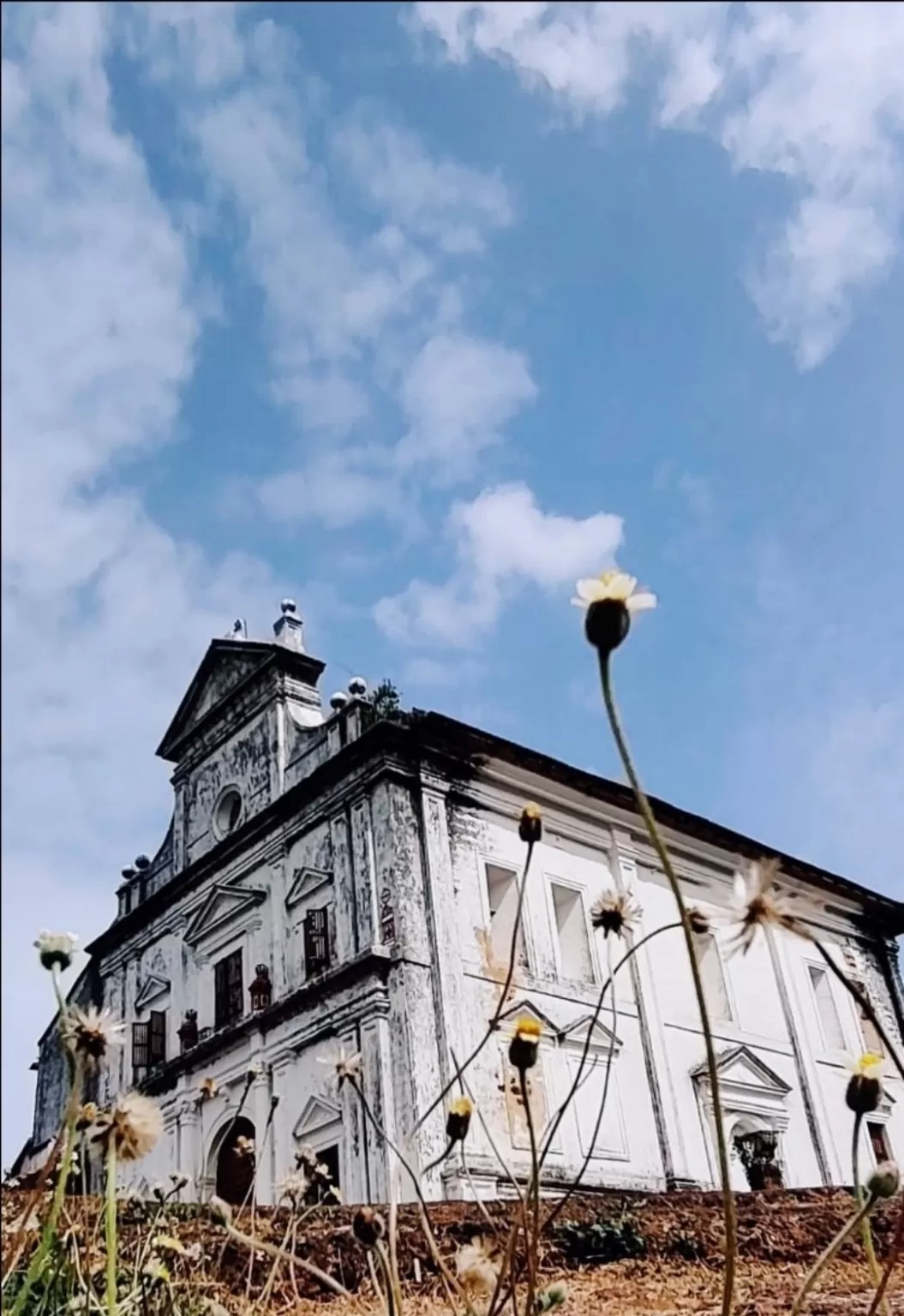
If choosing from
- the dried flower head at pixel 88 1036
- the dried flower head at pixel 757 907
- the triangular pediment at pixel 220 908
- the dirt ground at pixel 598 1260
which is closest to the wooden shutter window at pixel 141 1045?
the triangular pediment at pixel 220 908

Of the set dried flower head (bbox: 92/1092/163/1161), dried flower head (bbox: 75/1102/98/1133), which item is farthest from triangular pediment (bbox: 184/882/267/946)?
dried flower head (bbox: 92/1092/163/1161)

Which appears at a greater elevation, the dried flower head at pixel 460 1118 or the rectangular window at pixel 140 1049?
Result: the rectangular window at pixel 140 1049

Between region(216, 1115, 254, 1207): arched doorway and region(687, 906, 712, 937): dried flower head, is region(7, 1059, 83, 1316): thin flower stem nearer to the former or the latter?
region(687, 906, 712, 937): dried flower head

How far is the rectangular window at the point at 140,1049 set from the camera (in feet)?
58.5

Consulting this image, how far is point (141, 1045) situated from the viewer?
59.2 feet

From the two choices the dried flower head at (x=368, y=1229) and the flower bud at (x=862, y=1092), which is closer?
the flower bud at (x=862, y=1092)

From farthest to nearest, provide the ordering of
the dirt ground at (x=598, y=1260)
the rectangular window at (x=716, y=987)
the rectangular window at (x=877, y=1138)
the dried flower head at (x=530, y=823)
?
the rectangular window at (x=716, y=987) → the rectangular window at (x=877, y=1138) → the dirt ground at (x=598, y=1260) → the dried flower head at (x=530, y=823)

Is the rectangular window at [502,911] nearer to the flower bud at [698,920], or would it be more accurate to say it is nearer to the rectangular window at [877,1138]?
the rectangular window at [877,1138]

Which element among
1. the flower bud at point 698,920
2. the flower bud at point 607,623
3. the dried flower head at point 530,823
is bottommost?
the flower bud at point 698,920

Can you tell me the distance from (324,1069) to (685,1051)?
4693 millimetres

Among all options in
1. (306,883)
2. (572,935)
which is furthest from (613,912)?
(572,935)

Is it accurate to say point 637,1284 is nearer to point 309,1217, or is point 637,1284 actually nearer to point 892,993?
point 309,1217

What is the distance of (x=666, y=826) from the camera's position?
58.2 ft

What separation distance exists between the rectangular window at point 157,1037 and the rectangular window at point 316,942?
3.73 meters
